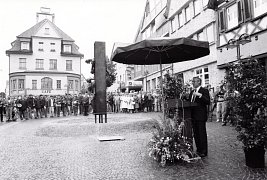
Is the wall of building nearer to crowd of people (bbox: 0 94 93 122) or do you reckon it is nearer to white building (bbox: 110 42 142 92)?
white building (bbox: 110 42 142 92)

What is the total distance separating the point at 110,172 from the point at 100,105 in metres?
6.77

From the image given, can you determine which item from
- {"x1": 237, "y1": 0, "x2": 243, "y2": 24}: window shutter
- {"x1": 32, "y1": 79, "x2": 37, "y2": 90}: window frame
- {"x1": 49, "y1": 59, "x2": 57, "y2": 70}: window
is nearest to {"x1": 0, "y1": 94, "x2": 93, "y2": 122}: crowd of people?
{"x1": 237, "y1": 0, "x2": 243, "y2": 24}: window shutter

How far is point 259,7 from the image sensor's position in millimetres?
14406

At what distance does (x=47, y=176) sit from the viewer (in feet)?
15.7

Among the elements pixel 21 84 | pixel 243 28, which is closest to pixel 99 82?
pixel 243 28

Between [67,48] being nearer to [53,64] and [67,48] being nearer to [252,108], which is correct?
[53,64]

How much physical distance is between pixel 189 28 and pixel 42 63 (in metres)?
35.2

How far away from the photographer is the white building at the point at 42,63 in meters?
48.5

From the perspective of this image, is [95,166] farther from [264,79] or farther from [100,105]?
[100,105]

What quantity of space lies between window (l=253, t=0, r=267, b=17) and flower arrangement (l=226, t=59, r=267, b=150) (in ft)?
35.2

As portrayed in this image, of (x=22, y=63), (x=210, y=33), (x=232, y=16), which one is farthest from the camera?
(x=22, y=63)

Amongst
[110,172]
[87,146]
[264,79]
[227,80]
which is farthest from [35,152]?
[264,79]

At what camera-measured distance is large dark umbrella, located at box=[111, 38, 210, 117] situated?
598cm

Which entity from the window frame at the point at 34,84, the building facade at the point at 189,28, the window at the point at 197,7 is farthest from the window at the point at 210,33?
the window frame at the point at 34,84
